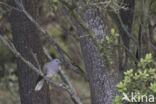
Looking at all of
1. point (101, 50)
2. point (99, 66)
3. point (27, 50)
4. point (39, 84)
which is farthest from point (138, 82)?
point (27, 50)

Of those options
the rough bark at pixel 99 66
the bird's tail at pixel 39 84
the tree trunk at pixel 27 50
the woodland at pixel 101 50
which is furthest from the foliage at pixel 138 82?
the tree trunk at pixel 27 50

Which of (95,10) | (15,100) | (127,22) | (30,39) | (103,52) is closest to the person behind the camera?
(103,52)

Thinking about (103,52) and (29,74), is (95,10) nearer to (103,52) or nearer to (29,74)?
(103,52)

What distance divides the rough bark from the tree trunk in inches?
46.0

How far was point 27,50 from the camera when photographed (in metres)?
4.15

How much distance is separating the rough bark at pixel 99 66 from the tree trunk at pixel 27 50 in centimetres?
117

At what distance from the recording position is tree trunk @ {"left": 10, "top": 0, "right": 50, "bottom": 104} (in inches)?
163

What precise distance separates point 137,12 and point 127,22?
12.7 inches

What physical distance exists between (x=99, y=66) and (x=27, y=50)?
135 centimetres

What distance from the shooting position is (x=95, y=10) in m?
3.24

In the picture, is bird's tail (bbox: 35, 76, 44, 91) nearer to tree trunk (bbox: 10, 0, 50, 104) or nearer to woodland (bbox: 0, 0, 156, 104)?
woodland (bbox: 0, 0, 156, 104)

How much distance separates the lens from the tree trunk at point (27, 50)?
4.15 m

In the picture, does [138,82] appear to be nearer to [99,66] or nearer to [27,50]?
[99,66]

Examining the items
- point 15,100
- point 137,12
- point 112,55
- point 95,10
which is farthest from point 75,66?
point 15,100
